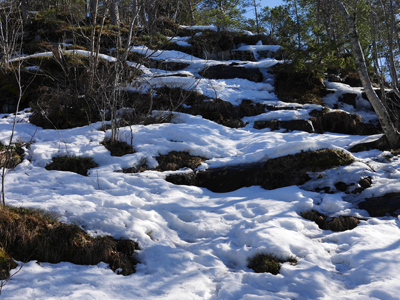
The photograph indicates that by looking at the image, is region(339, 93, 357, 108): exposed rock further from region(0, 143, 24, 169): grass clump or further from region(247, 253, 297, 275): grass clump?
region(0, 143, 24, 169): grass clump

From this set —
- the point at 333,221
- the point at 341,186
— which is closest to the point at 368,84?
Result: the point at 341,186

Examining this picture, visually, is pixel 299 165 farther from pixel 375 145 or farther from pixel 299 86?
pixel 299 86

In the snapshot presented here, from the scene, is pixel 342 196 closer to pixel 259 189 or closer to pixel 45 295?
pixel 259 189

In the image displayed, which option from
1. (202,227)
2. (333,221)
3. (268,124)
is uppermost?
(268,124)

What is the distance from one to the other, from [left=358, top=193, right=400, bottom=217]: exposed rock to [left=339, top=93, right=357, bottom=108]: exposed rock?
783 centimetres

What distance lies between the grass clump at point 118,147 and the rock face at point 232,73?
7.21 meters

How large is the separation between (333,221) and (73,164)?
513 centimetres

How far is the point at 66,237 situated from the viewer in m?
3.23

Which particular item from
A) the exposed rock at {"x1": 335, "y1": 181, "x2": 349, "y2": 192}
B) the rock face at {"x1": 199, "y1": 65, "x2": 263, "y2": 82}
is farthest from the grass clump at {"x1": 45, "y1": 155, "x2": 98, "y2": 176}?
the rock face at {"x1": 199, "y1": 65, "x2": 263, "y2": 82}

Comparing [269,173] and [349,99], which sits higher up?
[349,99]

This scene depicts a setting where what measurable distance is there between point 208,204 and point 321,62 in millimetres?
9312

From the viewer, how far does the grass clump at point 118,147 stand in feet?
21.6

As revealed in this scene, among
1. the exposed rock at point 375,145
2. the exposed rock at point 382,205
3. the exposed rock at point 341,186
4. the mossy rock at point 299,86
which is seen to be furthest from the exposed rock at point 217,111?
the exposed rock at point 382,205

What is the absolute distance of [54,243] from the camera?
124 inches
